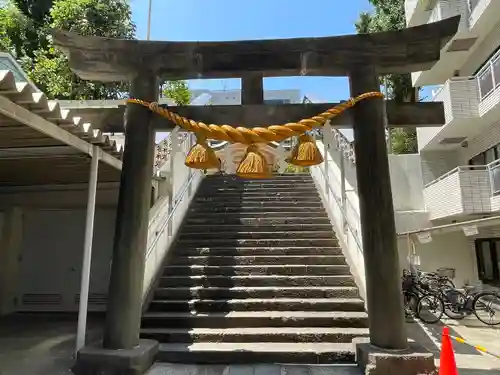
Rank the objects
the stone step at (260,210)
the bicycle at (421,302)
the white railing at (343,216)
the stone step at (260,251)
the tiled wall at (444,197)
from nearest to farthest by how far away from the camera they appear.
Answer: the white railing at (343,216) < the stone step at (260,251) < the bicycle at (421,302) < the stone step at (260,210) < the tiled wall at (444,197)

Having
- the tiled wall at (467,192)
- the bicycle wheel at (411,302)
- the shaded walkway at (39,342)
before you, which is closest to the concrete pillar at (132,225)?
the shaded walkway at (39,342)

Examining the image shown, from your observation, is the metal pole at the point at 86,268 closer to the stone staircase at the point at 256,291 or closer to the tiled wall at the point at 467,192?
the stone staircase at the point at 256,291

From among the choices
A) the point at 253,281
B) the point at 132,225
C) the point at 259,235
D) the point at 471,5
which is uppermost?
the point at 471,5

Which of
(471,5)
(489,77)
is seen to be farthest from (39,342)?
(471,5)

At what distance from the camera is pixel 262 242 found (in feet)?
26.5

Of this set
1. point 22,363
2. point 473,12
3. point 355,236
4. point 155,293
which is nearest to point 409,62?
point 355,236

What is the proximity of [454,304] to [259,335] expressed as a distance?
5401 millimetres

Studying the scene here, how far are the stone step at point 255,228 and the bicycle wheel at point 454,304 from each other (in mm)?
3111

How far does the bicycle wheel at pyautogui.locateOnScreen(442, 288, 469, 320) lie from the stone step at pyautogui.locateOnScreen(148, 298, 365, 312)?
347 centimetres

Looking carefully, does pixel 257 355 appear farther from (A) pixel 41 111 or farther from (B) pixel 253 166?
(A) pixel 41 111

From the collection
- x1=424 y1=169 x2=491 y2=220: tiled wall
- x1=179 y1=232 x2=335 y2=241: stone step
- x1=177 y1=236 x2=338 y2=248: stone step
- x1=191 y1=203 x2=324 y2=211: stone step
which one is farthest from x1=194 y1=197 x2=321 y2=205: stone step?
x1=424 y1=169 x2=491 y2=220: tiled wall

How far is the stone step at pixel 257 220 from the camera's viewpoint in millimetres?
8906

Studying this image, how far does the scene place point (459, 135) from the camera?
41.8ft

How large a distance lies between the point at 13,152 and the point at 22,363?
3.01m
